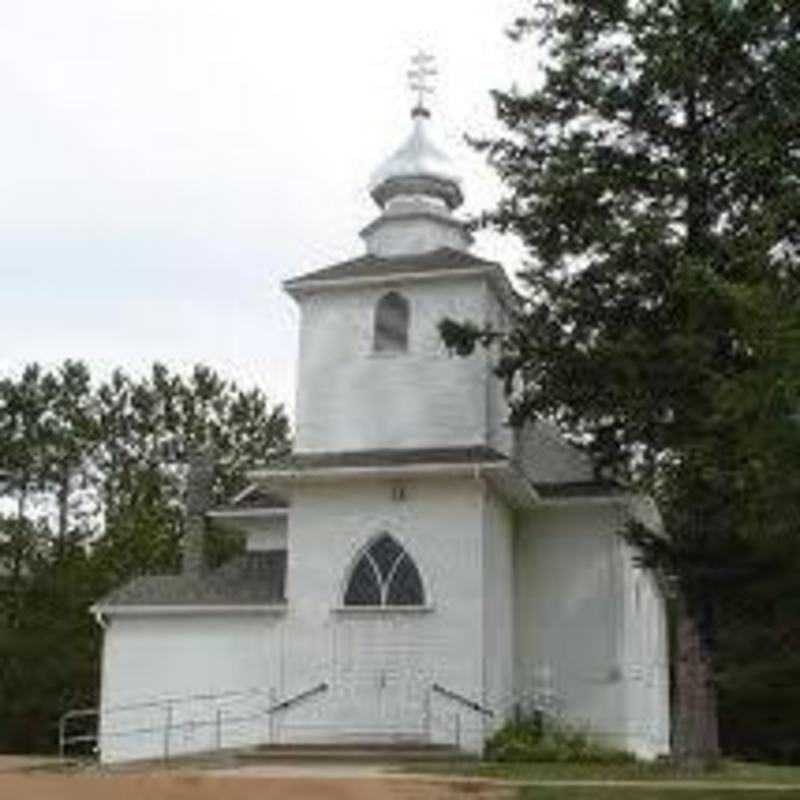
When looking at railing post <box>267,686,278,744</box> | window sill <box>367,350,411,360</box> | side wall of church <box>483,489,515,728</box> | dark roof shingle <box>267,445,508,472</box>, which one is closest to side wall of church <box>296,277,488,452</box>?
window sill <box>367,350,411,360</box>

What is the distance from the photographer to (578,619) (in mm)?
33438

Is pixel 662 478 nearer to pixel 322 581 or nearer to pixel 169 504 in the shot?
pixel 322 581

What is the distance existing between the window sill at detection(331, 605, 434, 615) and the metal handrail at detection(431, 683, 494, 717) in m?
1.32

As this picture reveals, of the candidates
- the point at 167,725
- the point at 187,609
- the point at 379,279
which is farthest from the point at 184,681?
the point at 379,279

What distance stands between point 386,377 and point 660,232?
8.19 metres

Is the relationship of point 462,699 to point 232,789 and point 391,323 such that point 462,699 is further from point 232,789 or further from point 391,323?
point 232,789

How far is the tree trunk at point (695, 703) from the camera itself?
2653 cm

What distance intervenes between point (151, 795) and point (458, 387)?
50.9 feet

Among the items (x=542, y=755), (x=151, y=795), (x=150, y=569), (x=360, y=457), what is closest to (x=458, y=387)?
(x=360, y=457)

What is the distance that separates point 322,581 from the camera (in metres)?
32.2

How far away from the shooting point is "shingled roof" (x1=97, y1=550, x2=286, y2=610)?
3344cm

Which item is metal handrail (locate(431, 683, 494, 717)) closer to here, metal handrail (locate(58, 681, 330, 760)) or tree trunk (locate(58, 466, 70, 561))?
metal handrail (locate(58, 681, 330, 760))

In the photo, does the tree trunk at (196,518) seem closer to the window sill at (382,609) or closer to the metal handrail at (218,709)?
the metal handrail at (218,709)

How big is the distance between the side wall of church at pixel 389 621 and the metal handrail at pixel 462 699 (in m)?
0.07
